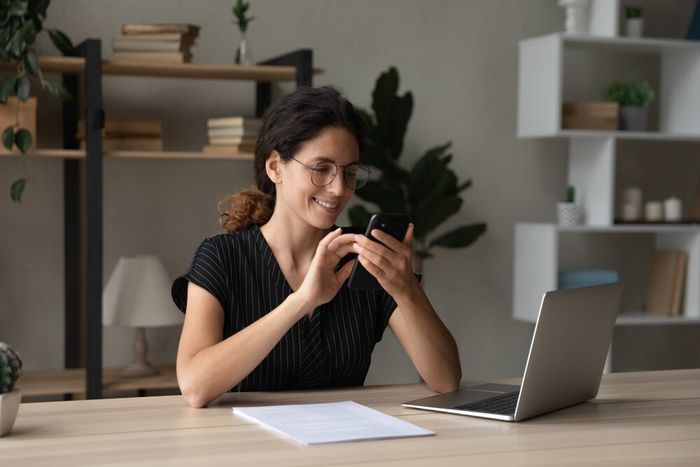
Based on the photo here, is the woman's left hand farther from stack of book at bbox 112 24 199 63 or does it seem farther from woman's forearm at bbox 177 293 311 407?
stack of book at bbox 112 24 199 63

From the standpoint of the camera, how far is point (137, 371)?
12.7ft

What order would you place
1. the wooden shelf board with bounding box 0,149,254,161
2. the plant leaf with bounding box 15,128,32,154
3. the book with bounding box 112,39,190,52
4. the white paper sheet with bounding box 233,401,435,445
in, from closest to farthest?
the white paper sheet with bounding box 233,401,435,445
the plant leaf with bounding box 15,128,32,154
the wooden shelf board with bounding box 0,149,254,161
the book with bounding box 112,39,190,52

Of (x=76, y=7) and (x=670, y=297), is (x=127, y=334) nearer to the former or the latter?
(x=76, y=7)

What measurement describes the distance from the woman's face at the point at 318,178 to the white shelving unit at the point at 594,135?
234 cm

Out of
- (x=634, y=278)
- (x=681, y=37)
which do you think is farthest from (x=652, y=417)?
(x=681, y=37)

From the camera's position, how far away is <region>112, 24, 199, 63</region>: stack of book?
3717mm

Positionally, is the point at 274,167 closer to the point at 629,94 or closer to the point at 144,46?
the point at 144,46

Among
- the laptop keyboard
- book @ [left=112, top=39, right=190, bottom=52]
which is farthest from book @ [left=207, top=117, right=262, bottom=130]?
the laptop keyboard

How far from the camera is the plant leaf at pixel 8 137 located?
348cm

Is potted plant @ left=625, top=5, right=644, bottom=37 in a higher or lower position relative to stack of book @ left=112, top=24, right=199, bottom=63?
higher

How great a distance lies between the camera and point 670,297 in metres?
4.73

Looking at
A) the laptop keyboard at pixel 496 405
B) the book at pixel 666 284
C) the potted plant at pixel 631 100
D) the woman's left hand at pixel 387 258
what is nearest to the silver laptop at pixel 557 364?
the laptop keyboard at pixel 496 405

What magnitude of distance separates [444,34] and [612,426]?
3.11 meters

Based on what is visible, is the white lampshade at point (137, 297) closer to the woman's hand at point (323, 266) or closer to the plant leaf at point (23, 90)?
the plant leaf at point (23, 90)
